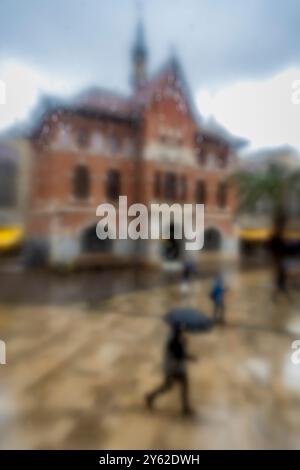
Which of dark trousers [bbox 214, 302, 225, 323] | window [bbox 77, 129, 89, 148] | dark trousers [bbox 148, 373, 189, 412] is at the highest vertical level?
window [bbox 77, 129, 89, 148]

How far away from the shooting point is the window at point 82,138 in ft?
11.5

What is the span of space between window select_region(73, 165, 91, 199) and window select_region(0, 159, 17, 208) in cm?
66

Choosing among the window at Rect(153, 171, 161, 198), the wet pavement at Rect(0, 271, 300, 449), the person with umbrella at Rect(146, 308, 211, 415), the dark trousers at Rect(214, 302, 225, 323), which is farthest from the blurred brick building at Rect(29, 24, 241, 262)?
the person with umbrella at Rect(146, 308, 211, 415)

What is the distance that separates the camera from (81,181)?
3.58 metres

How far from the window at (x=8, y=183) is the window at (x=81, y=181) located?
0.66 m

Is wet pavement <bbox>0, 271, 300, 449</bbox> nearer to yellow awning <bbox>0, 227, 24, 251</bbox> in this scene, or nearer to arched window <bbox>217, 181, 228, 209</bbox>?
yellow awning <bbox>0, 227, 24, 251</bbox>

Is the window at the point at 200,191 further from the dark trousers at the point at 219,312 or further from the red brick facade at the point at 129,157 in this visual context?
the dark trousers at the point at 219,312

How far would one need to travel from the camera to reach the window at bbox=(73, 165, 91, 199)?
3533mm

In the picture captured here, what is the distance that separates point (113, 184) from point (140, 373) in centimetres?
215

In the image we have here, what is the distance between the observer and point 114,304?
4.66 metres

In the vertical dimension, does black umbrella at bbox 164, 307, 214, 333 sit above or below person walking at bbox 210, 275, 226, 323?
below

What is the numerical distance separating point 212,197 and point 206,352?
1.83m

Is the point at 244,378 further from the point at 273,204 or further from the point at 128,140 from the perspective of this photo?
the point at 128,140

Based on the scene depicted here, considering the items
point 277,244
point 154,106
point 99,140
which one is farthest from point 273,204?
point 99,140
